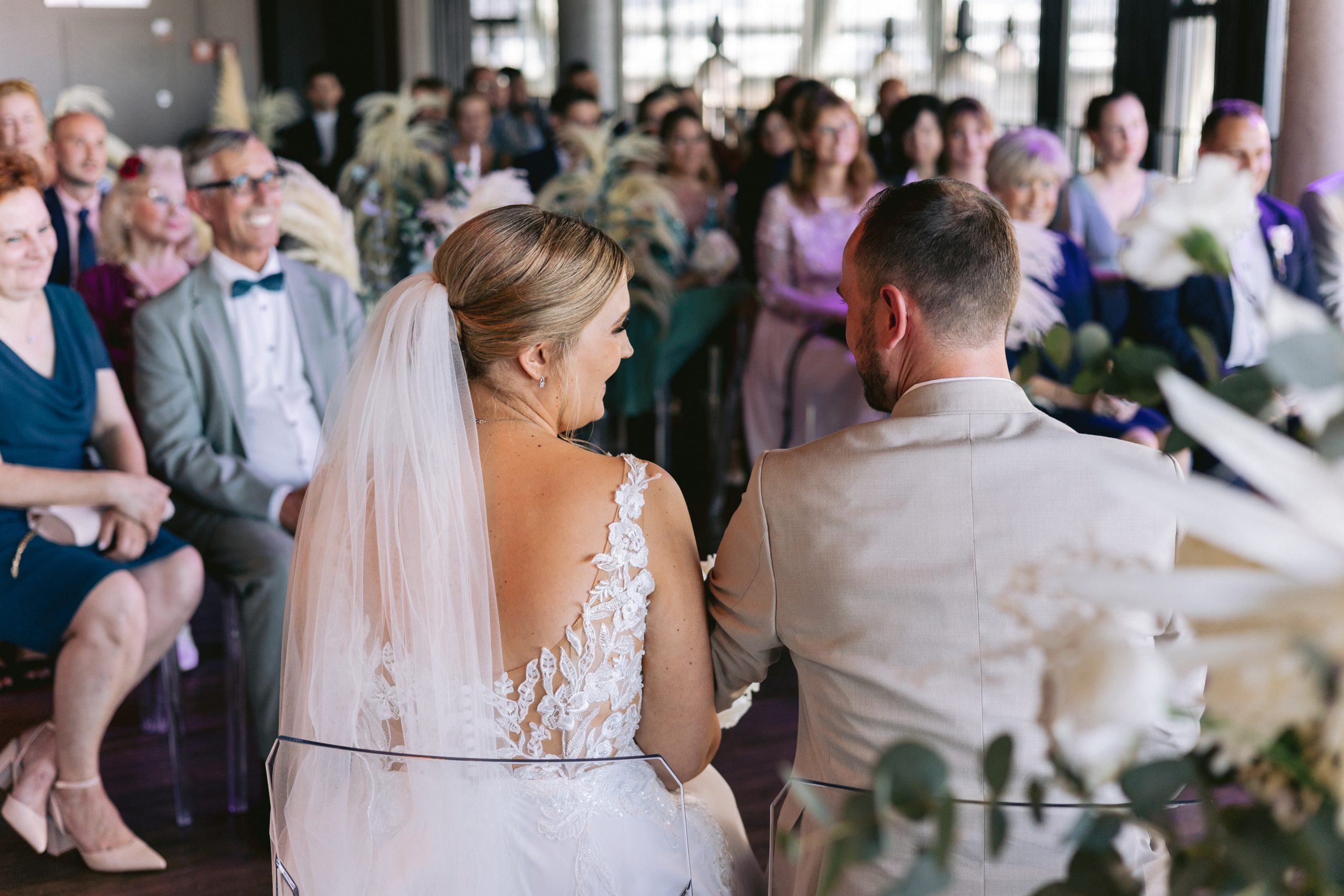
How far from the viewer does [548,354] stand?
5.63 feet

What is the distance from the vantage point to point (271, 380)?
10.7 feet

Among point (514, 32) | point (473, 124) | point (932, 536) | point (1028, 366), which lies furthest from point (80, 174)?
point (514, 32)

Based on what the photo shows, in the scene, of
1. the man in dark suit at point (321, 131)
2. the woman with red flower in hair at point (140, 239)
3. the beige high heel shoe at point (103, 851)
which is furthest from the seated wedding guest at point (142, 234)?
the man in dark suit at point (321, 131)

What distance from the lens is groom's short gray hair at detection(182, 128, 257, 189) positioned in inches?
128

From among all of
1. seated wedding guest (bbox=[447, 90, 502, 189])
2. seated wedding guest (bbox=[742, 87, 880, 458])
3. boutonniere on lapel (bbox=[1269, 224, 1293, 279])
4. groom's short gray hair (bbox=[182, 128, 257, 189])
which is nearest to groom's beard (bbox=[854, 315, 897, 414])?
groom's short gray hair (bbox=[182, 128, 257, 189])

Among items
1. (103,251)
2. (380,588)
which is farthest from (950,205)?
(103,251)

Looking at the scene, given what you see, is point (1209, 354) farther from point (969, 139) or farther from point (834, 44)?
point (834, 44)

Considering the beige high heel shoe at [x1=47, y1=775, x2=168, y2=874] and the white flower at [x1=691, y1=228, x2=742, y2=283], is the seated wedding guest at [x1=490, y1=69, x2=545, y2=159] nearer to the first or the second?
the white flower at [x1=691, y1=228, x2=742, y2=283]

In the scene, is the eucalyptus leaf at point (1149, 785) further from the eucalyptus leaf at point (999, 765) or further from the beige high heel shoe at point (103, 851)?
the beige high heel shoe at point (103, 851)

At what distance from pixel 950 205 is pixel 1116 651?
1.10 meters

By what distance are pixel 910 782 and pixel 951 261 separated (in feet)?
3.35

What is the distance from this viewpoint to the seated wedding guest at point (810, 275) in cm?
481

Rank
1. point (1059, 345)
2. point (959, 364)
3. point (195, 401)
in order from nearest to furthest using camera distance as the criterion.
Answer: point (1059, 345) < point (959, 364) < point (195, 401)

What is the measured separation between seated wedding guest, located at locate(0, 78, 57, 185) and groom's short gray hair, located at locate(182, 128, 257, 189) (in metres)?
1.15
